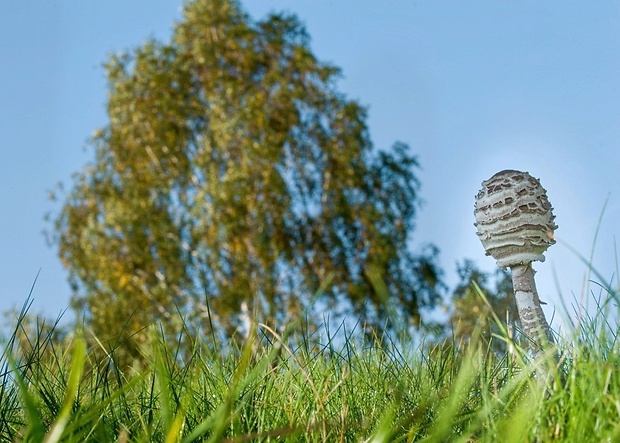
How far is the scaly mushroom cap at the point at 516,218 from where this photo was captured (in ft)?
9.87

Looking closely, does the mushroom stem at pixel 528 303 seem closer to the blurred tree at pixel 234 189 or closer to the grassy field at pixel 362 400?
the grassy field at pixel 362 400

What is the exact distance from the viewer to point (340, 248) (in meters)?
16.2

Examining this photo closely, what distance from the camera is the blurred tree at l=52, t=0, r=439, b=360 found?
15.8 meters

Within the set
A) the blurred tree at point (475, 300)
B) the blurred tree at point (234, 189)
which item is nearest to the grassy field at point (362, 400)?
the blurred tree at point (475, 300)

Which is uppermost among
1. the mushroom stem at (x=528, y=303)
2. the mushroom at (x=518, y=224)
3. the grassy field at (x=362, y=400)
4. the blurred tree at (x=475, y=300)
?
the blurred tree at (x=475, y=300)

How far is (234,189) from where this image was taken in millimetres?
15453

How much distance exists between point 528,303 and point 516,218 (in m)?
0.32

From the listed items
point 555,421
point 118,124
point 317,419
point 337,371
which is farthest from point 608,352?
point 118,124

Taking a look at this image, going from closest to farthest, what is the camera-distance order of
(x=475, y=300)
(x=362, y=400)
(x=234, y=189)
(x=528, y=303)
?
(x=362, y=400)
(x=528, y=303)
(x=475, y=300)
(x=234, y=189)

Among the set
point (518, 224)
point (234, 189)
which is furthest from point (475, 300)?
point (518, 224)

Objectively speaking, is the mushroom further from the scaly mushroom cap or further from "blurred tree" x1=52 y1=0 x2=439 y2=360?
"blurred tree" x1=52 y1=0 x2=439 y2=360

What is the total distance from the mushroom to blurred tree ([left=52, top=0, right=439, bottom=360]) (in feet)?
40.0

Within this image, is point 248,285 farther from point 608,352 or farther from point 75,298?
point 608,352

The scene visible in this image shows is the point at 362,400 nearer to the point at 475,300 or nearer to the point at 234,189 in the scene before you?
the point at 475,300
